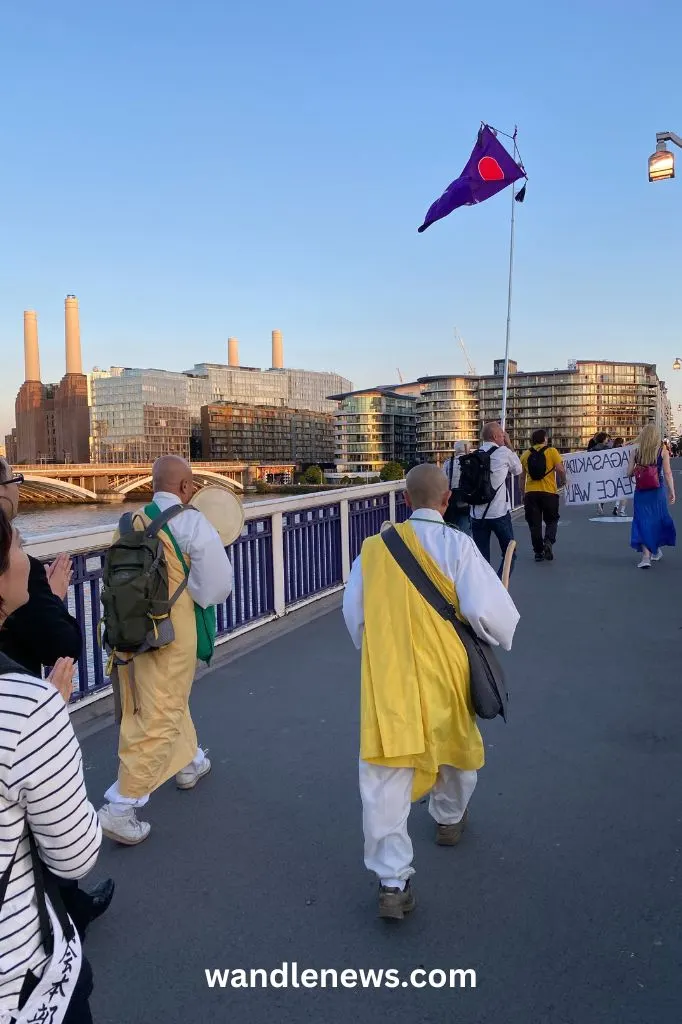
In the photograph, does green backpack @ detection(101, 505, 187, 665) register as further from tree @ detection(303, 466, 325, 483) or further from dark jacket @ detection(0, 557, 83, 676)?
tree @ detection(303, 466, 325, 483)

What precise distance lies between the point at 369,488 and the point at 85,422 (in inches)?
7279

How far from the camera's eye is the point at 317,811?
11.2 ft

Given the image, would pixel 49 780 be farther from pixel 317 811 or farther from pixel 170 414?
pixel 170 414

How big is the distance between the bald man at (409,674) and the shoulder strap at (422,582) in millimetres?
17

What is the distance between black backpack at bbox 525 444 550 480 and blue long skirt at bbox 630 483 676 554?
136cm

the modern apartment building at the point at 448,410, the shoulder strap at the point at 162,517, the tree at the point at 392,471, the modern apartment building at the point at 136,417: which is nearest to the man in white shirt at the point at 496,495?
the shoulder strap at the point at 162,517

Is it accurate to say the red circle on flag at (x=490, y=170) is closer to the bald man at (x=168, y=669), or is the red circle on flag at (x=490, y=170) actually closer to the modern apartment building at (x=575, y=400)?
the bald man at (x=168, y=669)

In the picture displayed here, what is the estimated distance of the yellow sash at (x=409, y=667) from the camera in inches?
104

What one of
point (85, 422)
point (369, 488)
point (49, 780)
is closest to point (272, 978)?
point (49, 780)

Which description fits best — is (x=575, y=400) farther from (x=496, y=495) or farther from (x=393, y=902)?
(x=393, y=902)

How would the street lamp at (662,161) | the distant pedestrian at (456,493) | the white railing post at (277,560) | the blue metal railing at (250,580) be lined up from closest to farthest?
the blue metal railing at (250,580), the white railing post at (277,560), the distant pedestrian at (456,493), the street lamp at (662,161)

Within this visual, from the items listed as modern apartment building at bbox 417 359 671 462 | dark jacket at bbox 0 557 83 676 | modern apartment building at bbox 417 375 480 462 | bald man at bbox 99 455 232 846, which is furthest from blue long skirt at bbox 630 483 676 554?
modern apartment building at bbox 417 375 480 462

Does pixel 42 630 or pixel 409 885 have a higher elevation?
pixel 42 630

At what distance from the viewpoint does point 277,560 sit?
747 centimetres
